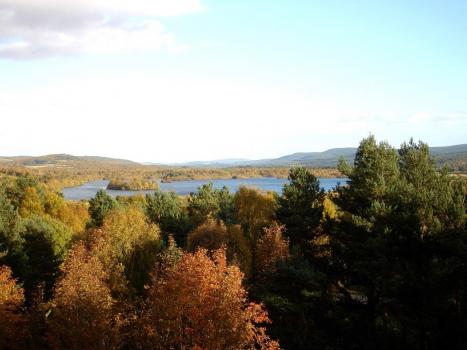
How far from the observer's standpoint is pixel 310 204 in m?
34.9

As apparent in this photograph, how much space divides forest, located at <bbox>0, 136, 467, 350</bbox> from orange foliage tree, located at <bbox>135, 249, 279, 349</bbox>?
0.06 metres

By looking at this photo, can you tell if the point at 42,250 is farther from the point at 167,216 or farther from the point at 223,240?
the point at 223,240

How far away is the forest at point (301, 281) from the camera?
19656 mm

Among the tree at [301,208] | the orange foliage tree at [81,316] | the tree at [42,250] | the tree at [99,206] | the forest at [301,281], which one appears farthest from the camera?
the tree at [99,206]

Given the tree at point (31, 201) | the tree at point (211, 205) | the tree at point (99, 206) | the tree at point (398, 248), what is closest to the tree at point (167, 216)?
the tree at point (211, 205)

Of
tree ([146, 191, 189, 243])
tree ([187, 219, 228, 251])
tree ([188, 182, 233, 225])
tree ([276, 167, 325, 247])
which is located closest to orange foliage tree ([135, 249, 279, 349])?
tree ([276, 167, 325, 247])

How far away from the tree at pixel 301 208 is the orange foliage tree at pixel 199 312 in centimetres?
1459

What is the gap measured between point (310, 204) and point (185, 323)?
17.3m

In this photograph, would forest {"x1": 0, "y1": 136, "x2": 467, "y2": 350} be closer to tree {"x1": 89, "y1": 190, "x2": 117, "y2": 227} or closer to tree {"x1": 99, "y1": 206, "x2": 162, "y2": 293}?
tree {"x1": 99, "y1": 206, "x2": 162, "y2": 293}

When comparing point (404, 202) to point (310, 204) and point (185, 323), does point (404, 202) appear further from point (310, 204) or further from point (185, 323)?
point (185, 323)

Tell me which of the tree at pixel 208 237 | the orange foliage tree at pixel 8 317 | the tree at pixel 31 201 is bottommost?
the orange foliage tree at pixel 8 317

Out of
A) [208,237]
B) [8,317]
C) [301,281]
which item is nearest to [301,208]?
[208,237]

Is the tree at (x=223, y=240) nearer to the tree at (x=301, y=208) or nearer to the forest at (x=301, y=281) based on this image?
the forest at (x=301, y=281)

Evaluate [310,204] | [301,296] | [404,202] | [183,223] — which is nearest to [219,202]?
[183,223]
